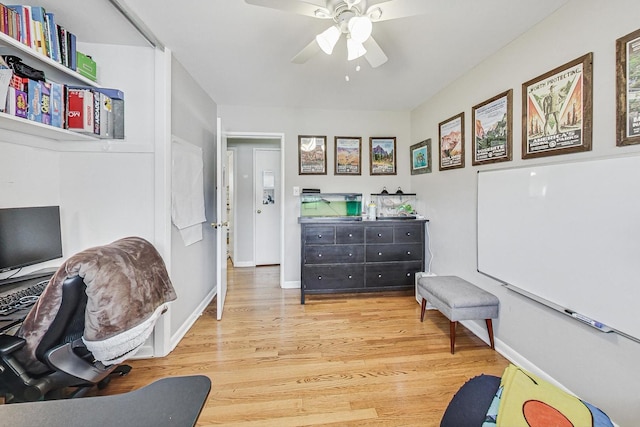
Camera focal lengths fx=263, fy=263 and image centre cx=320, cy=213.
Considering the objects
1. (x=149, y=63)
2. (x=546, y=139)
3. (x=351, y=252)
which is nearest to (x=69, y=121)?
(x=149, y=63)

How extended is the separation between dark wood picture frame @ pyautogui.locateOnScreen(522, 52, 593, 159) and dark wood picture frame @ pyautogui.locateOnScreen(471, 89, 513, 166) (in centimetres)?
12

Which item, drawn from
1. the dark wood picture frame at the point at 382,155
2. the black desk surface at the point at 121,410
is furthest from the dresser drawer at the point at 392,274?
the black desk surface at the point at 121,410

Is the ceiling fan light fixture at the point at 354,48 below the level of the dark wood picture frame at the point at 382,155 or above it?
above

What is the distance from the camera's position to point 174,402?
0.62 m

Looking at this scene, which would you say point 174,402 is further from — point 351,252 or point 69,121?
point 351,252

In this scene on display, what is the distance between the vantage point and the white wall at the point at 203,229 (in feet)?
7.20

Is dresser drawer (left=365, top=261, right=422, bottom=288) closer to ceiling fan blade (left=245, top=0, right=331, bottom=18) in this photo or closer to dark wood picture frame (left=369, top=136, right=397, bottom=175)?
dark wood picture frame (left=369, top=136, right=397, bottom=175)

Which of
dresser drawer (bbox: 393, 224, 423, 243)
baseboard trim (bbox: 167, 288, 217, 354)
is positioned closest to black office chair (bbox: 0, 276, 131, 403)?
baseboard trim (bbox: 167, 288, 217, 354)

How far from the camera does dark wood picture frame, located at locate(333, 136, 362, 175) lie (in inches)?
137

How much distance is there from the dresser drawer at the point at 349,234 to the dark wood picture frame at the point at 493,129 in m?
1.33

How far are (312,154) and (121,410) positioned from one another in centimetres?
310

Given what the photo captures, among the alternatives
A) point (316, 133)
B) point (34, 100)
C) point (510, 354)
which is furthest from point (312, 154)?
point (510, 354)

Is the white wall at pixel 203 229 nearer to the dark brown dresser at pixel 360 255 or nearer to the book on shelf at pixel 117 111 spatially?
the book on shelf at pixel 117 111

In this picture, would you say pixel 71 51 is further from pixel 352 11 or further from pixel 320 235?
pixel 320 235
